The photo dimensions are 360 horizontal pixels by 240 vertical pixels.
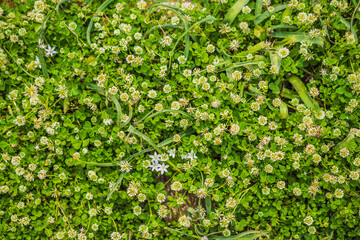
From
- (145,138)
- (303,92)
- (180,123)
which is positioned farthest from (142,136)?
(303,92)

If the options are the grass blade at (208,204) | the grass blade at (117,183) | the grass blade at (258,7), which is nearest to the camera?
the grass blade at (117,183)

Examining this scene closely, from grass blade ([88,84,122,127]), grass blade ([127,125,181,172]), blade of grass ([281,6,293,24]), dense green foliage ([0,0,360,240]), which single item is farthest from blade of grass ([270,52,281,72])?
grass blade ([88,84,122,127])

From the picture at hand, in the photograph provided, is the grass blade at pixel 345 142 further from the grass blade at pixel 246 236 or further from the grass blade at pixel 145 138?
the grass blade at pixel 145 138

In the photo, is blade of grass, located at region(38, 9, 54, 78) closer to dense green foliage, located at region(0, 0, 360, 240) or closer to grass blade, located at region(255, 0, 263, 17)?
dense green foliage, located at region(0, 0, 360, 240)

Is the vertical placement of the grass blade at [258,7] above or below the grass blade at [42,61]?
below

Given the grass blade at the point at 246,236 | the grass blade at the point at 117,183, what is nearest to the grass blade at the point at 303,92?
the grass blade at the point at 246,236

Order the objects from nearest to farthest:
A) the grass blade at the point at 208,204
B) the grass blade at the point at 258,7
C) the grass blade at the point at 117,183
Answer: the grass blade at the point at 117,183 → the grass blade at the point at 208,204 → the grass blade at the point at 258,7

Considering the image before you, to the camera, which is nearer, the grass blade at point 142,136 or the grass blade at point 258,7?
the grass blade at point 142,136
